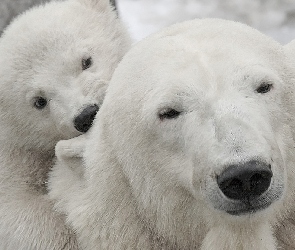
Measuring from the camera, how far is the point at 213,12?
15.6 ft

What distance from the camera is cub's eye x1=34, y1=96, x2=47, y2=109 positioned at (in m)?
2.07

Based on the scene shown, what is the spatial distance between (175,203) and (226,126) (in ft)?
0.85

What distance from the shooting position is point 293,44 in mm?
1645

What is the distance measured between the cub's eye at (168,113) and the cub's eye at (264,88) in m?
0.19

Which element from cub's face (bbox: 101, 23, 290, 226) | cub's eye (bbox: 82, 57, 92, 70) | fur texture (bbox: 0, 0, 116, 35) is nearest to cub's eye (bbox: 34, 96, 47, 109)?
cub's eye (bbox: 82, 57, 92, 70)

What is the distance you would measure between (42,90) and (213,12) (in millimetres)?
2966

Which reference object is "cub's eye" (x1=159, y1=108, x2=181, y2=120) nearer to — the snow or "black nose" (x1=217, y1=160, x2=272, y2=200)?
"black nose" (x1=217, y1=160, x2=272, y2=200)

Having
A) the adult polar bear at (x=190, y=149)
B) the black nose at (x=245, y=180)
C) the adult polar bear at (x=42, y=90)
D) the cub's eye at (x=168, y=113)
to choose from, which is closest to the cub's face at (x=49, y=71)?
the adult polar bear at (x=42, y=90)

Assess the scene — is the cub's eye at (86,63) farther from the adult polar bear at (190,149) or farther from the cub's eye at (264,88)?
the cub's eye at (264,88)

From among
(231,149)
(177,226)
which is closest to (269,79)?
(231,149)

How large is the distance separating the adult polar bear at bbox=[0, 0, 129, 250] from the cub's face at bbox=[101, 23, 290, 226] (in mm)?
423

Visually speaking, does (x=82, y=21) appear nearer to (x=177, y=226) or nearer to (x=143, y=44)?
(x=143, y=44)

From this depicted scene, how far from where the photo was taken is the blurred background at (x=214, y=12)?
440cm

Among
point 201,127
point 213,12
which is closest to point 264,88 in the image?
point 201,127
